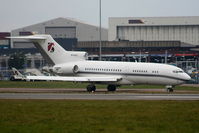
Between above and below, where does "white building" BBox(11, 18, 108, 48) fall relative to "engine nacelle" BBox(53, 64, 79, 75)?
above

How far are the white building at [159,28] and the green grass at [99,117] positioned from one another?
138932mm

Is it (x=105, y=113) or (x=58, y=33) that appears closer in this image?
(x=105, y=113)

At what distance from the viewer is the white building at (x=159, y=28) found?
584 feet

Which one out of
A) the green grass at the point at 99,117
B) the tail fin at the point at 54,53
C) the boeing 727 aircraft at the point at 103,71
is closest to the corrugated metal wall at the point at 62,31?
the tail fin at the point at 54,53

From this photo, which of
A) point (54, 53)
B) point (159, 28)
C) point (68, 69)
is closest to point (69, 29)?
point (159, 28)

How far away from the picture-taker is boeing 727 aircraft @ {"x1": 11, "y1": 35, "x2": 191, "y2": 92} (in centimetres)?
6150

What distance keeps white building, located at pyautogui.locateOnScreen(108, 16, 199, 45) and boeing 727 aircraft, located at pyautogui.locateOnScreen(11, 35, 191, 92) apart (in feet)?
365

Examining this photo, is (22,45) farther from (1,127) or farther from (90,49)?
(1,127)

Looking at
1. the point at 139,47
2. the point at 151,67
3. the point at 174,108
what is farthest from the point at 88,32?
the point at 174,108

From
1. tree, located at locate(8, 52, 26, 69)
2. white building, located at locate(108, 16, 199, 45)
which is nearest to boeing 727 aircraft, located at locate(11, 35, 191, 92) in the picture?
tree, located at locate(8, 52, 26, 69)

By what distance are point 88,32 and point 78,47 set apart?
28841mm

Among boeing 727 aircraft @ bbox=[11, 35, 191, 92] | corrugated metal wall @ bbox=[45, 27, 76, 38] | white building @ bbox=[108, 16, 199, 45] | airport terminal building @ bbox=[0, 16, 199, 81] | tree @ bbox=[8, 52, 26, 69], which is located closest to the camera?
boeing 727 aircraft @ bbox=[11, 35, 191, 92]

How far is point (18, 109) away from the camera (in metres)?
36.6

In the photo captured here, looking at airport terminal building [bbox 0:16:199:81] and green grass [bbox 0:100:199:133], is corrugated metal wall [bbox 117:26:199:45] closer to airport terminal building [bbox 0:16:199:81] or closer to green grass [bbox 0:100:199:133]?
airport terminal building [bbox 0:16:199:81]
